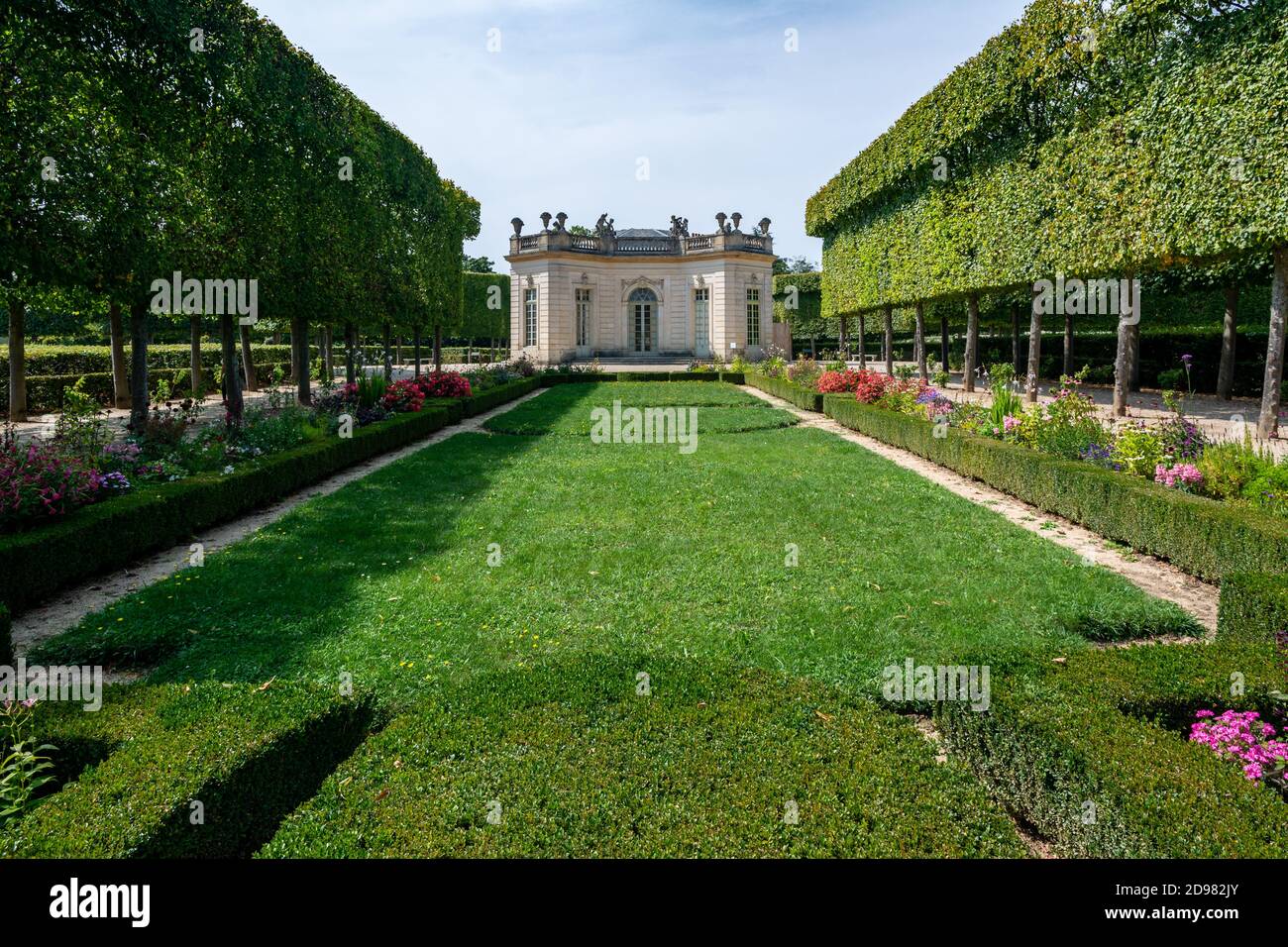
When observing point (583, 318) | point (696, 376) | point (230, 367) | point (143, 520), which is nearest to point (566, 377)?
point (696, 376)

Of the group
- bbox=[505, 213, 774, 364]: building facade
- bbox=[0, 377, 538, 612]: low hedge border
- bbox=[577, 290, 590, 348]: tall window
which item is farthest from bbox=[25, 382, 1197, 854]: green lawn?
bbox=[577, 290, 590, 348]: tall window

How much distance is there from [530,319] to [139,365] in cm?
3175

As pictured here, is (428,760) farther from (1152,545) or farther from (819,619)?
(1152,545)

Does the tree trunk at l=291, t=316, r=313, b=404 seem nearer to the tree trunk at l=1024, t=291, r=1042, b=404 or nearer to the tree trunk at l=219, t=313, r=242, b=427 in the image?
the tree trunk at l=219, t=313, r=242, b=427

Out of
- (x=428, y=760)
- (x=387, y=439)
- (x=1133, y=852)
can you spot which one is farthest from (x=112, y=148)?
(x=1133, y=852)

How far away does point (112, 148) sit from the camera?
33.5 ft

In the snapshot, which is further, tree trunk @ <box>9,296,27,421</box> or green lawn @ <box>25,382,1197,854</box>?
tree trunk @ <box>9,296,27,421</box>

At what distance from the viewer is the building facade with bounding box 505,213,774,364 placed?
4134 cm

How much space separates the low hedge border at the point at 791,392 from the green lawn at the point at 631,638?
1099 centimetres

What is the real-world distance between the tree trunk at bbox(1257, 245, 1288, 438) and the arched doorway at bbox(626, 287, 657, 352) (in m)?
34.1

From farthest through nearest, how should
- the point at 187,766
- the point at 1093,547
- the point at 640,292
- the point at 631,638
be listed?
the point at 640,292 < the point at 1093,547 < the point at 631,638 < the point at 187,766

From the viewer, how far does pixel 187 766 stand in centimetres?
299

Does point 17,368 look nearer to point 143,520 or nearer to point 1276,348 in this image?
point 143,520
